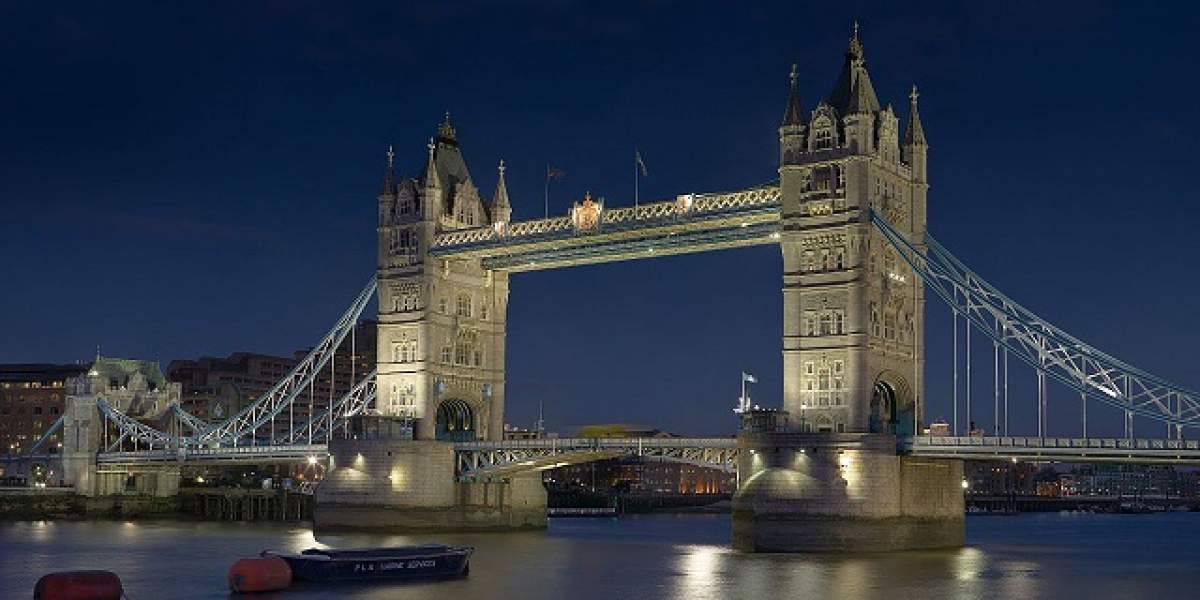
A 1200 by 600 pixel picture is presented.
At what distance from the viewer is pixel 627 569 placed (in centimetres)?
7094

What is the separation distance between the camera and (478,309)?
100500 millimetres

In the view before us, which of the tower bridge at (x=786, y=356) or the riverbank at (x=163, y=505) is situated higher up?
the tower bridge at (x=786, y=356)

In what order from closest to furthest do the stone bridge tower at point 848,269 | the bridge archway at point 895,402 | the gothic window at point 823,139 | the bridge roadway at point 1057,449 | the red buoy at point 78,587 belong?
the red buoy at point 78,587 < the bridge roadway at point 1057,449 < the stone bridge tower at point 848,269 < the gothic window at point 823,139 < the bridge archway at point 895,402

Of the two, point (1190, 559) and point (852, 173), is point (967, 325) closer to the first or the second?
point (852, 173)

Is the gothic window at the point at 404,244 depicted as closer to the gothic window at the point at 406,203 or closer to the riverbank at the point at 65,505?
the gothic window at the point at 406,203

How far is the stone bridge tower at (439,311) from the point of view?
317ft

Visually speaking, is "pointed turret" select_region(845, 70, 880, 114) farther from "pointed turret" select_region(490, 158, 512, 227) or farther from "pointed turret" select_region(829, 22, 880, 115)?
"pointed turret" select_region(490, 158, 512, 227)

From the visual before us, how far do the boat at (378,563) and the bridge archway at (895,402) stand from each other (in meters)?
23.9

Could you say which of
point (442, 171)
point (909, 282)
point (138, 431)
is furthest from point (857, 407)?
point (138, 431)

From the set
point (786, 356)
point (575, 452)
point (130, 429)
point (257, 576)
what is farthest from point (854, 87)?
point (130, 429)

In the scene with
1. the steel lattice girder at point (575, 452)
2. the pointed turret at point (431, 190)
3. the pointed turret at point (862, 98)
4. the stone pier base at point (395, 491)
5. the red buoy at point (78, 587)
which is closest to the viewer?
the red buoy at point (78, 587)

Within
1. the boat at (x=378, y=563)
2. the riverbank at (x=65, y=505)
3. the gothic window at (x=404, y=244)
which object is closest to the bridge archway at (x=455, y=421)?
the gothic window at (x=404, y=244)

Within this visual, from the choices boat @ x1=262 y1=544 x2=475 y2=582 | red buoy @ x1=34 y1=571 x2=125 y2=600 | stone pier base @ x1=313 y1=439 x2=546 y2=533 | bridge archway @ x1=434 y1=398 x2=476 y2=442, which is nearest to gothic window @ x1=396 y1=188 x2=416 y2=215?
bridge archway @ x1=434 y1=398 x2=476 y2=442

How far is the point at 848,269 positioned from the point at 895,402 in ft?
27.1
